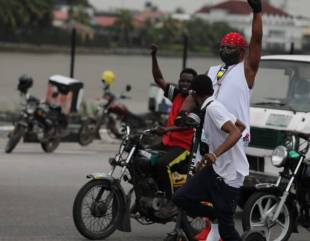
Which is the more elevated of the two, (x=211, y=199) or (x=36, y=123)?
(x=211, y=199)

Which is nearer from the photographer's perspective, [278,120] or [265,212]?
[265,212]

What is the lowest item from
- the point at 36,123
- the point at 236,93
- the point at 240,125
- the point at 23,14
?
the point at 36,123

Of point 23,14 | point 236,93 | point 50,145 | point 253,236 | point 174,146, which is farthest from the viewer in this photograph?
point 23,14

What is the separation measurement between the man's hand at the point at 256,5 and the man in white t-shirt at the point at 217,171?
2.13ft

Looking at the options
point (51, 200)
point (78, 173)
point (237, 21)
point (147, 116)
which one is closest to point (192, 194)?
point (51, 200)

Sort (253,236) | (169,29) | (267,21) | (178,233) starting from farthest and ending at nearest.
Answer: (169,29) < (267,21) < (253,236) < (178,233)

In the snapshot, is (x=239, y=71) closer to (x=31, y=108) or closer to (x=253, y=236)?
(x=253, y=236)

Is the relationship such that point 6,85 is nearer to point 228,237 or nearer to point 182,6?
point 182,6

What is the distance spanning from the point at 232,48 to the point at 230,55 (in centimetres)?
5

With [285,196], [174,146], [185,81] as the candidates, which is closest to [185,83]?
[185,81]

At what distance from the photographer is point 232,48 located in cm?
675

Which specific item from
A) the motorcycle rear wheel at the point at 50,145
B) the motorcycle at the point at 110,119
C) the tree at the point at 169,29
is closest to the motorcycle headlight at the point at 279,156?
the motorcycle rear wheel at the point at 50,145

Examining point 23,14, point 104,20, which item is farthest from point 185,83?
point 104,20

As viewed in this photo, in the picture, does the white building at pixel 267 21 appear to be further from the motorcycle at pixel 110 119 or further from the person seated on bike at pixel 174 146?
the person seated on bike at pixel 174 146
